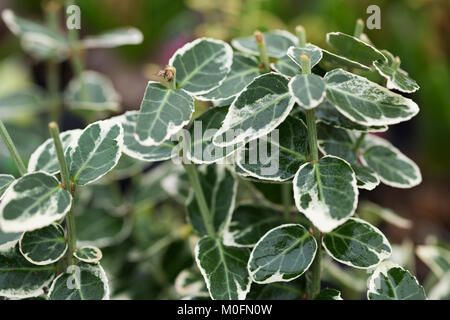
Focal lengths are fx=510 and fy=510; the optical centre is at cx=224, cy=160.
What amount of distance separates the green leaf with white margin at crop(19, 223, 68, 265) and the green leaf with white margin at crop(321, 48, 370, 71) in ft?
1.18

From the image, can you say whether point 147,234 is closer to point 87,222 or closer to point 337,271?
point 87,222

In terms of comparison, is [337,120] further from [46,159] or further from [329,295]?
[46,159]

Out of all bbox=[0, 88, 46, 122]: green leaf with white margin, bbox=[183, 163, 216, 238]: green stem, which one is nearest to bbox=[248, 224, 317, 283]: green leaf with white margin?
bbox=[183, 163, 216, 238]: green stem

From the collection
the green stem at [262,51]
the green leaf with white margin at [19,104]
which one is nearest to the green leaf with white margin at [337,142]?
the green stem at [262,51]

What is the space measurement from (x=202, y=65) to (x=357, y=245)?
0.91 ft

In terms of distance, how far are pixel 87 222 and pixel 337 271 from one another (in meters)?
0.43

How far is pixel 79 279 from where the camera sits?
0.56 m

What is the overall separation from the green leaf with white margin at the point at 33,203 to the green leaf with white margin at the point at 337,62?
32cm

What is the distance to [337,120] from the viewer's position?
2.02 ft

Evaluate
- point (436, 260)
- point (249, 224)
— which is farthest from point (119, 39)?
point (436, 260)

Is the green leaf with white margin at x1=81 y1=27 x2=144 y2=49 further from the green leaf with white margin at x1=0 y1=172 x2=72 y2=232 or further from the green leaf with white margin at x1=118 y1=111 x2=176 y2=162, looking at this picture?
the green leaf with white margin at x1=0 y1=172 x2=72 y2=232

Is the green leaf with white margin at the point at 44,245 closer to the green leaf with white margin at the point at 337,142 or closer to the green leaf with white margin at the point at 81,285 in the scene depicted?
the green leaf with white margin at the point at 81,285
